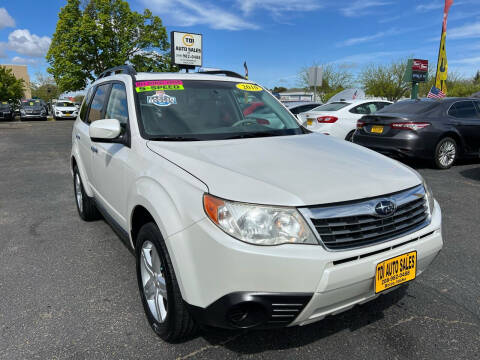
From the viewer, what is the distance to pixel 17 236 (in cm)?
421

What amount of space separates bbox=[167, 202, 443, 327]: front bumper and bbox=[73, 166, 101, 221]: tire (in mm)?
2692

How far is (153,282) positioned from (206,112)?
1416 mm

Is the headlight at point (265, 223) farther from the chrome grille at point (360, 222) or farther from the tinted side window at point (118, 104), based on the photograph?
the tinted side window at point (118, 104)

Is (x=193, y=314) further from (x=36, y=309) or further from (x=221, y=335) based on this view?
(x=36, y=309)

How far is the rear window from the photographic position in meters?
7.65

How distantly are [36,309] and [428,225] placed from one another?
277 cm

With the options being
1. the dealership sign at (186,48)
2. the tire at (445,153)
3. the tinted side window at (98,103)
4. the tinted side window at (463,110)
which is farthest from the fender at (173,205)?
the dealership sign at (186,48)

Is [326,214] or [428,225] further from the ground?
[326,214]

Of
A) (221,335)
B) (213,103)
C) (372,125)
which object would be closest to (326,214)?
(221,335)

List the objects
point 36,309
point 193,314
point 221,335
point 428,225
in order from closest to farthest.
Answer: point 193,314
point 428,225
point 221,335
point 36,309

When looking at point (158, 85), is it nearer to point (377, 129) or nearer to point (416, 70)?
point (377, 129)

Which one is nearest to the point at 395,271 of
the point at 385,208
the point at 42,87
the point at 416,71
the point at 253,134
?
the point at 385,208

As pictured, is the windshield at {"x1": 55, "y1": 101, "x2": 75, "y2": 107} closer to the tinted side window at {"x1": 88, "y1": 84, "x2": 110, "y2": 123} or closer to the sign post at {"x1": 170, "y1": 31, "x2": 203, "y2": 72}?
the sign post at {"x1": 170, "y1": 31, "x2": 203, "y2": 72}

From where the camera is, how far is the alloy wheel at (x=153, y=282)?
2.20 metres
